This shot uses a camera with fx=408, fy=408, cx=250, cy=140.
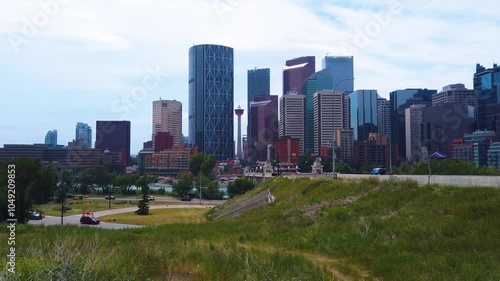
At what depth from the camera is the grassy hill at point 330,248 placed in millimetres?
10188

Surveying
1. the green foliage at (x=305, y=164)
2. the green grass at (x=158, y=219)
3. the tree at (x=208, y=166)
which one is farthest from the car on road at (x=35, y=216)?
the tree at (x=208, y=166)

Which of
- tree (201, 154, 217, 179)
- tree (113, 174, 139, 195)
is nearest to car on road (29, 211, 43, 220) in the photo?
tree (113, 174, 139, 195)

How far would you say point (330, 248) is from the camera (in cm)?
1462

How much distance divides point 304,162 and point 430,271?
132767 millimetres

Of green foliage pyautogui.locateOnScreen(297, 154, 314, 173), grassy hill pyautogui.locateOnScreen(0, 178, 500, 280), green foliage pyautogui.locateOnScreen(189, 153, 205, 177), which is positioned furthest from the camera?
green foliage pyautogui.locateOnScreen(189, 153, 205, 177)

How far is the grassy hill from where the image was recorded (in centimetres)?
1019

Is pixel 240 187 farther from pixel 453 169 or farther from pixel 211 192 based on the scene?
pixel 453 169

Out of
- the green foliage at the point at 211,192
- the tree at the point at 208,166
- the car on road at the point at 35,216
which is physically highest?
the tree at the point at 208,166

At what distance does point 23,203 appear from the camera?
44.6 meters

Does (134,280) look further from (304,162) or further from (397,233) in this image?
(304,162)

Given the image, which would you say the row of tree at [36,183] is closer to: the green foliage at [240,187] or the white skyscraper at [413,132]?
the green foliage at [240,187]

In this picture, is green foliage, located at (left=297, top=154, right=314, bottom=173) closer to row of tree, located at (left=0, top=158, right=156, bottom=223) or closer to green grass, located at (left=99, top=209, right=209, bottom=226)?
row of tree, located at (left=0, top=158, right=156, bottom=223)

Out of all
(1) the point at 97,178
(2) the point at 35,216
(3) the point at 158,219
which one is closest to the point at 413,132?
(1) the point at 97,178

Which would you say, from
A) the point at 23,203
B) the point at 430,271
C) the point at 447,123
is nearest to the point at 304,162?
the point at 447,123
